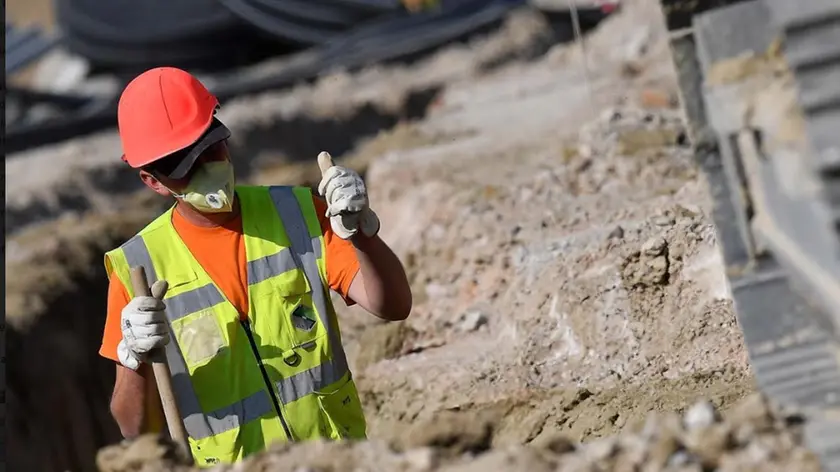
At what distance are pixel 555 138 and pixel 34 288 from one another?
4721 millimetres

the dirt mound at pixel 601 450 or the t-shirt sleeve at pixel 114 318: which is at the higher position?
the t-shirt sleeve at pixel 114 318

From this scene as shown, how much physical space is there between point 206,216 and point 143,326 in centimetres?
48

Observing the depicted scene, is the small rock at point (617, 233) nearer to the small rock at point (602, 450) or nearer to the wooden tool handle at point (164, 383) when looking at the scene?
the wooden tool handle at point (164, 383)

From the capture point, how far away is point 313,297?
3240mm

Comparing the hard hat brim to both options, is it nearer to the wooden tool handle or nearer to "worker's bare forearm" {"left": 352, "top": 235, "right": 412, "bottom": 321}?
the wooden tool handle

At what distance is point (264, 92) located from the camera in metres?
17.0

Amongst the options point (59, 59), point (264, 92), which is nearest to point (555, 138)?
point (264, 92)

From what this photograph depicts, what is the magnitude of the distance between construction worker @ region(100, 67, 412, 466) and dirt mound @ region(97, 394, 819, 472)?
0.68m

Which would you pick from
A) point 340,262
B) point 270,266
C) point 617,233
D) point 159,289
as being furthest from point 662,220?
point 159,289

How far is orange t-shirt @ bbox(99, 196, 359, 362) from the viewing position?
3.19m

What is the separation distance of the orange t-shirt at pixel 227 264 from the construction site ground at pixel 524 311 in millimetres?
522

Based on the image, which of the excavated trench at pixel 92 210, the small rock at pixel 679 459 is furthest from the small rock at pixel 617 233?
the excavated trench at pixel 92 210

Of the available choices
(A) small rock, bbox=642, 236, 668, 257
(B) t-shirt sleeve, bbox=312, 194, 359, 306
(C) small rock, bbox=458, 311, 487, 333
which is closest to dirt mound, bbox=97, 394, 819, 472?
(B) t-shirt sleeve, bbox=312, 194, 359, 306

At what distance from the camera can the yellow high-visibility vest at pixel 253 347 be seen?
319 centimetres
